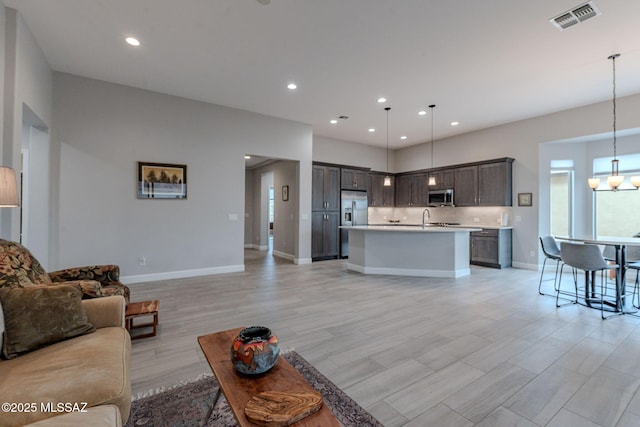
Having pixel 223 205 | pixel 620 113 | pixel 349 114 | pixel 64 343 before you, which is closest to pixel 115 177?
pixel 223 205

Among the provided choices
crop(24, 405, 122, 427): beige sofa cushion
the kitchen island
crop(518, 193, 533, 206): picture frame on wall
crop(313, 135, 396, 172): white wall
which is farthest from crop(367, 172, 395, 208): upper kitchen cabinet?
crop(24, 405, 122, 427): beige sofa cushion

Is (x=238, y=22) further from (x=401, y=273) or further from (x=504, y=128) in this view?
(x=504, y=128)

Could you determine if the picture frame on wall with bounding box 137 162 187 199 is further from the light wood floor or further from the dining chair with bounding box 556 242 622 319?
the dining chair with bounding box 556 242 622 319

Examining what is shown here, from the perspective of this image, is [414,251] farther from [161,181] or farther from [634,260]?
[161,181]

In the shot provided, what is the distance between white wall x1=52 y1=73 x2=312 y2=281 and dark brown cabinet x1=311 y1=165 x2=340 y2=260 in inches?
65.3

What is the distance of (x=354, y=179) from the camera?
799 cm

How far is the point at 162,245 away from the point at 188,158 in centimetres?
163

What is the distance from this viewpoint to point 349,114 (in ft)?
20.3

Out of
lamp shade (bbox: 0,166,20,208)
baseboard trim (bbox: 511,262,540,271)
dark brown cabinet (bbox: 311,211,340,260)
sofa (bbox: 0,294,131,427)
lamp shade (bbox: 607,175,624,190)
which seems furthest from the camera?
dark brown cabinet (bbox: 311,211,340,260)

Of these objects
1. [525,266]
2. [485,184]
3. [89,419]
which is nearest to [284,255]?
[485,184]

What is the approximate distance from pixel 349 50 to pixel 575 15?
7.81 feet

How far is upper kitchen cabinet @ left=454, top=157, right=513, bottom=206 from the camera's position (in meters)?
6.51

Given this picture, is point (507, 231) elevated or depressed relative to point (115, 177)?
depressed

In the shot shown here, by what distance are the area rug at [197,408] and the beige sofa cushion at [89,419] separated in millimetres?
615
